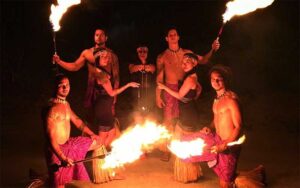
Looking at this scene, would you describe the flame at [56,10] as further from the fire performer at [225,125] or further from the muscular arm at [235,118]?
the muscular arm at [235,118]

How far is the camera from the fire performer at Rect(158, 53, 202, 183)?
6.84 metres

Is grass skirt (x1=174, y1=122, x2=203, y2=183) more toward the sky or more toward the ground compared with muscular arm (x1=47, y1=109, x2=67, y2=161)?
more toward the ground

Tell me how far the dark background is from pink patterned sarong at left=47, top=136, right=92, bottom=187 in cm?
766

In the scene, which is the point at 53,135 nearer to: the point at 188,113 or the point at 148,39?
the point at 188,113

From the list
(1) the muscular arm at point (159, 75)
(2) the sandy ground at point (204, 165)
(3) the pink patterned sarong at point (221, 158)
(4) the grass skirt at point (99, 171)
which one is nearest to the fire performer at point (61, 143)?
(4) the grass skirt at point (99, 171)

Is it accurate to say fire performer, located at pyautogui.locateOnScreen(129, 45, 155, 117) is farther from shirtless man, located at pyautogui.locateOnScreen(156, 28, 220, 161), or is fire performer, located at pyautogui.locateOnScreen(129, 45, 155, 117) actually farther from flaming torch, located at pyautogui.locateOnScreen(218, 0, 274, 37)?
flaming torch, located at pyautogui.locateOnScreen(218, 0, 274, 37)

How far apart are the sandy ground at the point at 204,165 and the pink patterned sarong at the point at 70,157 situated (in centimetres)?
62

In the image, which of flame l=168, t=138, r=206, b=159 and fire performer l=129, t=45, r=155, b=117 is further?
fire performer l=129, t=45, r=155, b=117

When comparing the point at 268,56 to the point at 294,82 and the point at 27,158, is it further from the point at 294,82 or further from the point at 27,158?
the point at 27,158

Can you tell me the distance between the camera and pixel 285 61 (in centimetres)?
1658

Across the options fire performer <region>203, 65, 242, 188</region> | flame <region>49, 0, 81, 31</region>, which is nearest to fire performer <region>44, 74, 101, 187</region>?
flame <region>49, 0, 81, 31</region>

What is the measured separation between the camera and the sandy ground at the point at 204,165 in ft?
22.8

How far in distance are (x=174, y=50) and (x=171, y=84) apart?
0.72 m

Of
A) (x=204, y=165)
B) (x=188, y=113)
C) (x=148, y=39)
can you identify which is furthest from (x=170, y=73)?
(x=148, y=39)
